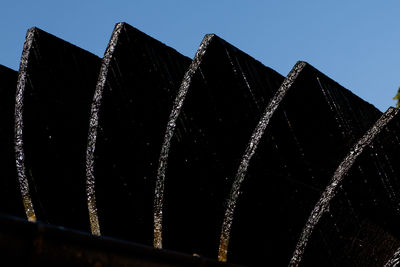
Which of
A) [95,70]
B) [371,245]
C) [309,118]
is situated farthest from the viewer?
[95,70]

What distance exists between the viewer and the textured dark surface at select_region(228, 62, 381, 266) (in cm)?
808

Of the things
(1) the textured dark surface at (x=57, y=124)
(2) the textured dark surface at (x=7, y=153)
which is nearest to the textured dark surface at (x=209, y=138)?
(1) the textured dark surface at (x=57, y=124)

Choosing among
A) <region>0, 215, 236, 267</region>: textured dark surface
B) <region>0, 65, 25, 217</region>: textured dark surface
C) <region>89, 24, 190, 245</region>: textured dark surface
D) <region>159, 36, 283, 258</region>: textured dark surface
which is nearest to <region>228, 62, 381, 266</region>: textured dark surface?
<region>159, 36, 283, 258</region>: textured dark surface

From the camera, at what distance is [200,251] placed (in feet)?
29.6

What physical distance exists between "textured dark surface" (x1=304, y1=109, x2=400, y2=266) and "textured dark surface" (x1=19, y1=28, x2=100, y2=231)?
455 cm

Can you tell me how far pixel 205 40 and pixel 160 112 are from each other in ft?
4.95

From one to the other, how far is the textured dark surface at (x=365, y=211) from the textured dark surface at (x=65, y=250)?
3343mm

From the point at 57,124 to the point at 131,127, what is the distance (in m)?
1.48

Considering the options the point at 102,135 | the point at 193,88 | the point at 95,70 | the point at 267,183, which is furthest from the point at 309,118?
the point at 95,70

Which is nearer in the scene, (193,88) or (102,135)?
(193,88)

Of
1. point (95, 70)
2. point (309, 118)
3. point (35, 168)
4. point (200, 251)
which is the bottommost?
point (200, 251)

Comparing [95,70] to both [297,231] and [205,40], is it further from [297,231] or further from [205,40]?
[297,231]

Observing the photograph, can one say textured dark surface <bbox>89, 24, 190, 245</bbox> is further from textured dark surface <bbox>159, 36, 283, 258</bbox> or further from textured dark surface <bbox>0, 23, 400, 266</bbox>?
textured dark surface <bbox>159, 36, 283, 258</bbox>

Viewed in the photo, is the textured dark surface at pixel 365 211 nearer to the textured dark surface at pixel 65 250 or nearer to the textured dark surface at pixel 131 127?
the textured dark surface at pixel 131 127
